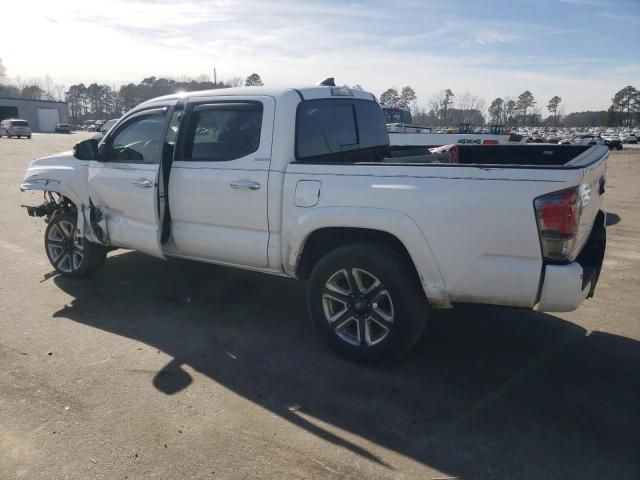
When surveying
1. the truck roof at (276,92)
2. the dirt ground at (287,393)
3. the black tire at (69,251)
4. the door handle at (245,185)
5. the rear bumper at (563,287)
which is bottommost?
the dirt ground at (287,393)

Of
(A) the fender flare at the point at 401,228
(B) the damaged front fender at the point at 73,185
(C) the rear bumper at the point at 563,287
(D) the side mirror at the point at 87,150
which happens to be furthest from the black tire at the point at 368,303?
(D) the side mirror at the point at 87,150

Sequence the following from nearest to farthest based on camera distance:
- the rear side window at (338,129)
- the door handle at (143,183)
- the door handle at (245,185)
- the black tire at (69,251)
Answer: the door handle at (245,185) < the rear side window at (338,129) < the door handle at (143,183) < the black tire at (69,251)

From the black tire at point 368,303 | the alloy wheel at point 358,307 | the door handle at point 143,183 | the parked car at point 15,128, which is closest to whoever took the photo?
the black tire at point 368,303

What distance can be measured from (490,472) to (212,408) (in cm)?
172

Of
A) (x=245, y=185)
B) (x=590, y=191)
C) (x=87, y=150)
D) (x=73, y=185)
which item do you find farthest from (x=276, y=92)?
(x=73, y=185)

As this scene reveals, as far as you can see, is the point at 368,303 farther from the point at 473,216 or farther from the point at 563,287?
the point at 563,287

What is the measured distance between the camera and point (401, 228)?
358cm

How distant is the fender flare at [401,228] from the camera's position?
3549mm

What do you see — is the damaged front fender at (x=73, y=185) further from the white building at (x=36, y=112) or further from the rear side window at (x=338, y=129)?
the white building at (x=36, y=112)

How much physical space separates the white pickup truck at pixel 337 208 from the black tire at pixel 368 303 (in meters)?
0.01

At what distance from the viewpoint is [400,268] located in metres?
3.71

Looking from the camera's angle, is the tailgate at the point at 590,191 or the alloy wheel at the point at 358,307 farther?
the alloy wheel at the point at 358,307

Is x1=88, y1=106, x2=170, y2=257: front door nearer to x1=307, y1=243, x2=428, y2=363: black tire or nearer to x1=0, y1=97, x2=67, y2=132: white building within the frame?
x1=307, y1=243, x2=428, y2=363: black tire

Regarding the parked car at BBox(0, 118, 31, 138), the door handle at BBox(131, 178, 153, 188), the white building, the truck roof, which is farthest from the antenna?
the white building
